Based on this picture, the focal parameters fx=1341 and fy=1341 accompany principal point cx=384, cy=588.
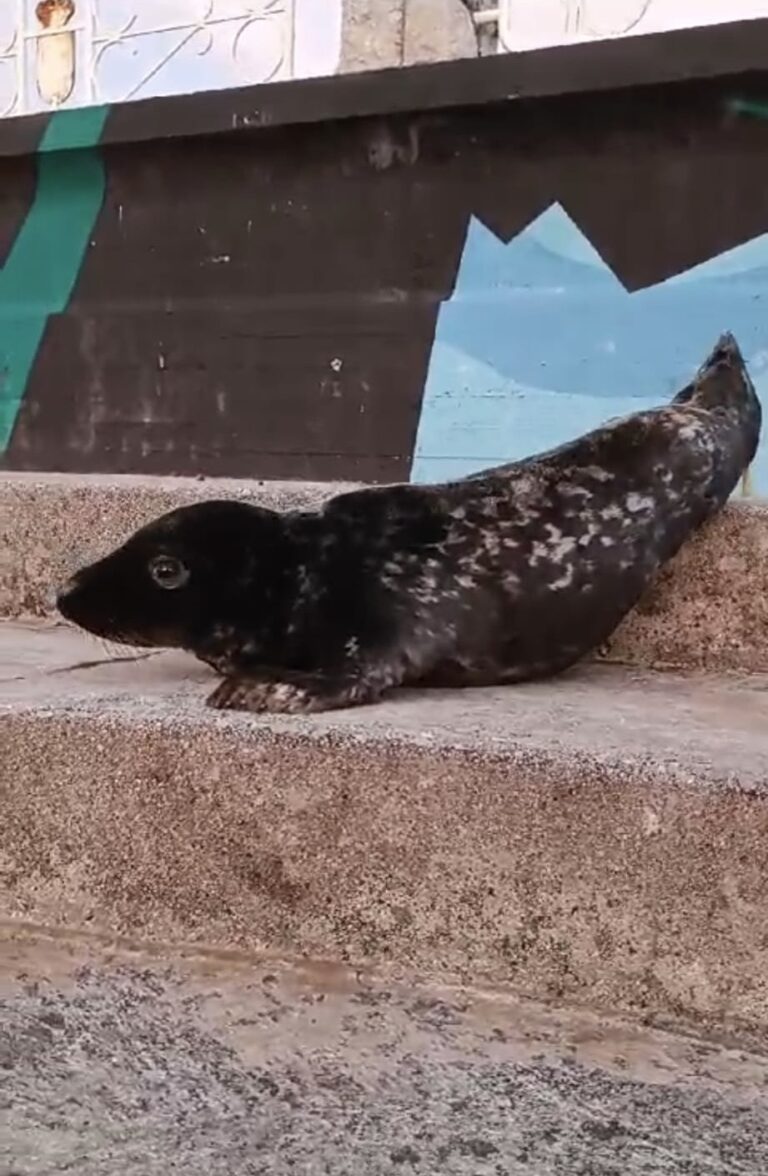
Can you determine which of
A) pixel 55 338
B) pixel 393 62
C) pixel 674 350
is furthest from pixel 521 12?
pixel 55 338

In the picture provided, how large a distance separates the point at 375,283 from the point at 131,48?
3.86 feet

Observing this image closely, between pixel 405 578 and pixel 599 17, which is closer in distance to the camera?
pixel 405 578

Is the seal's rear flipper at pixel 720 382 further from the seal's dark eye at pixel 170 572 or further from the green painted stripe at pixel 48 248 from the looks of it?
the green painted stripe at pixel 48 248

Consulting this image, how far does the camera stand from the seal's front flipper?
4.97 feet

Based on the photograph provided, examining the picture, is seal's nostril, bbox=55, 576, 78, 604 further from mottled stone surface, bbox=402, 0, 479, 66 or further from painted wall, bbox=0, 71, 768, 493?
mottled stone surface, bbox=402, 0, 479, 66

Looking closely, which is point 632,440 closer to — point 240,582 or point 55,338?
point 240,582

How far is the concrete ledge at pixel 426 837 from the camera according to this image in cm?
121

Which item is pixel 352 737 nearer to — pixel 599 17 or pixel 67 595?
pixel 67 595

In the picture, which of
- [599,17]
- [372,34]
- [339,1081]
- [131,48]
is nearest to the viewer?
[339,1081]

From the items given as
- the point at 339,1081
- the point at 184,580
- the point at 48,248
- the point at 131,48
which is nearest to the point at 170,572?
the point at 184,580

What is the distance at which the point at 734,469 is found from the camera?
79.2 inches

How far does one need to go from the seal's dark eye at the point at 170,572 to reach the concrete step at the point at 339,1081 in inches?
19.6

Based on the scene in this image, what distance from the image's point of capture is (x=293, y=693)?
154 cm

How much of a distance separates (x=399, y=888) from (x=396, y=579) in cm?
49
